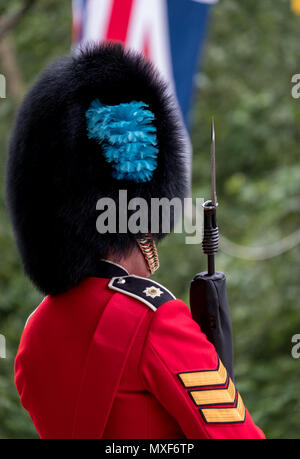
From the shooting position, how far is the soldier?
1.67 m

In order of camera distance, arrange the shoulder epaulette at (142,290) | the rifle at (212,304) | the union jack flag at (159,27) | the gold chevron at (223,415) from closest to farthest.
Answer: the gold chevron at (223,415), the shoulder epaulette at (142,290), the rifle at (212,304), the union jack flag at (159,27)

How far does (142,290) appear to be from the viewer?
178cm

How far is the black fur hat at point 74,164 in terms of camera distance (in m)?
1.82

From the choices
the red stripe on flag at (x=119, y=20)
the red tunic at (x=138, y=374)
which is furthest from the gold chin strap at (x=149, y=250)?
the red stripe on flag at (x=119, y=20)

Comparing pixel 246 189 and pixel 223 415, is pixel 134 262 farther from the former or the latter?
pixel 246 189

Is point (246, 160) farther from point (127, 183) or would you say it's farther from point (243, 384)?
point (127, 183)

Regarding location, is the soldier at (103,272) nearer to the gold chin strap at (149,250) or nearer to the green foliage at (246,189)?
the gold chin strap at (149,250)

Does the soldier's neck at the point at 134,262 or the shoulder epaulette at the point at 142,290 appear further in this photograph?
the soldier's neck at the point at 134,262

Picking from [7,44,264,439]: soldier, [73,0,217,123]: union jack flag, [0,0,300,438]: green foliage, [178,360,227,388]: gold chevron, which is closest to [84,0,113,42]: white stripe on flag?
[73,0,217,123]: union jack flag

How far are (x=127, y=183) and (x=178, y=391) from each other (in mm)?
561

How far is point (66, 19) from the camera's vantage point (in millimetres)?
6473

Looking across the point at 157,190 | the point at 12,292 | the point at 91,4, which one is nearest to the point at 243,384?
the point at 12,292

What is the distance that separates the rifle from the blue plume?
0.23 meters

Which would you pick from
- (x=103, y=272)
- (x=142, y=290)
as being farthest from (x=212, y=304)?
(x=103, y=272)
